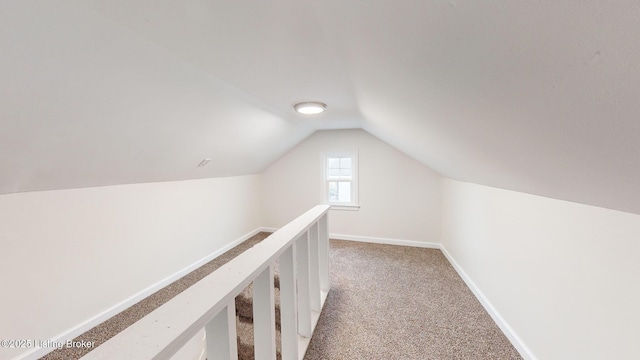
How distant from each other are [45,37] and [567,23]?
1.55 metres

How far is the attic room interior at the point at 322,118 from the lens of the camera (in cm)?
53

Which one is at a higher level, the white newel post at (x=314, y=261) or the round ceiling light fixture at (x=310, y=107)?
the round ceiling light fixture at (x=310, y=107)

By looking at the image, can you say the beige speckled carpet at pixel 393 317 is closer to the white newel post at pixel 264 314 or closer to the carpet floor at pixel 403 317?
the carpet floor at pixel 403 317

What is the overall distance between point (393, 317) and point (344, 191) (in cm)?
234

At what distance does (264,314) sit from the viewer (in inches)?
43.8

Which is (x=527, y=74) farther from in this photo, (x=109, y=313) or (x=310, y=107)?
(x=109, y=313)

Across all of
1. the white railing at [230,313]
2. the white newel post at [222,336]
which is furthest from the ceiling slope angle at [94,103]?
the white newel post at [222,336]

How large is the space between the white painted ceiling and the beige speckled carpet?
1.27 meters

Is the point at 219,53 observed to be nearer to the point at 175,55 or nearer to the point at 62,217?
the point at 175,55

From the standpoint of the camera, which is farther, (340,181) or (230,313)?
(340,181)

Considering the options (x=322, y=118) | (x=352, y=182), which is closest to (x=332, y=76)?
(x=322, y=118)

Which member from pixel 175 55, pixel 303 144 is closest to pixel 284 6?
pixel 175 55

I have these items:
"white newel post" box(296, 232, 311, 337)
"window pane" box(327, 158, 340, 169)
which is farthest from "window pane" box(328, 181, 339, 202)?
"white newel post" box(296, 232, 311, 337)

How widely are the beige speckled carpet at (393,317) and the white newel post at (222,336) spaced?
1090 millimetres
